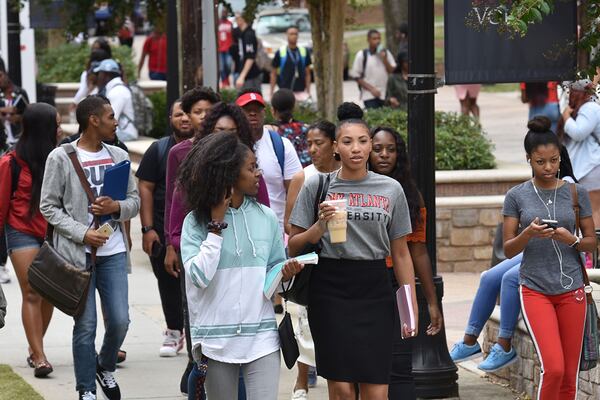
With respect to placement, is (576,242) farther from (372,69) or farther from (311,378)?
(372,69)

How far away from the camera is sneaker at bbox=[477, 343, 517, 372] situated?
7742mm

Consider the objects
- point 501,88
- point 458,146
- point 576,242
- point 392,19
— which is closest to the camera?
point 576,242

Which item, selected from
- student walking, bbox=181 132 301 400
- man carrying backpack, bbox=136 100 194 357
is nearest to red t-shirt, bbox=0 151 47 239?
man carrying backpack, bbox=136 100 194 357

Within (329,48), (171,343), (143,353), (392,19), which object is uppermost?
(392,19)

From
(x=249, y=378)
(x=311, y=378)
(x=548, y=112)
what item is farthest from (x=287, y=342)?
(x=548, y=112)

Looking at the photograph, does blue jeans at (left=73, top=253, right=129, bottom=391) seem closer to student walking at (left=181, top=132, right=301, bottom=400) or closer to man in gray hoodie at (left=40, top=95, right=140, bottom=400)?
man in gray hoodie at (left=40, top=95, right=140, bottom=400)

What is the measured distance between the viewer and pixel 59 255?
24.3ft

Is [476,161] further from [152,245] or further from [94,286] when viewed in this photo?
[94,286]

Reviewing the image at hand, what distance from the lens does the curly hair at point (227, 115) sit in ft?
21.9

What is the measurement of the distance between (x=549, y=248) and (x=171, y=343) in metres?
3.27

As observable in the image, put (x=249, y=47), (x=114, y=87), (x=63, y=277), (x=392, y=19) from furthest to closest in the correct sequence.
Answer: (x=249, y=47) → (x=392, y=19) → (x=114, y=87) → (x=63, y=277)

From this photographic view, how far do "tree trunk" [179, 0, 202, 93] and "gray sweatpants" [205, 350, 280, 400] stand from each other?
658 cm

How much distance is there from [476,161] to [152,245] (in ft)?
18.1

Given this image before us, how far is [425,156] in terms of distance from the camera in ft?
25.5
